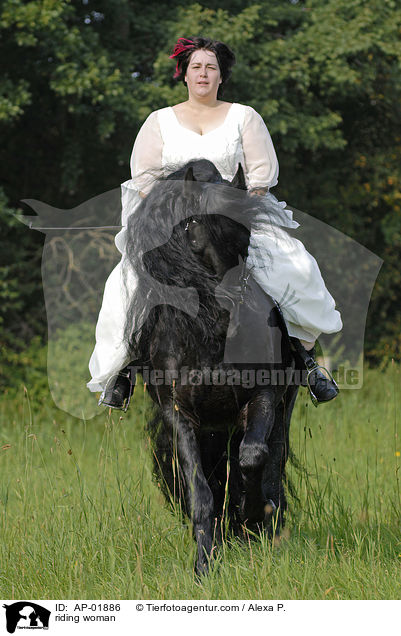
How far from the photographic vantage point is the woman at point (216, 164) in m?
4.35

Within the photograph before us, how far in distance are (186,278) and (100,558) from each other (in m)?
1.55

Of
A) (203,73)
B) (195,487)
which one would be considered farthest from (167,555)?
(203,73)

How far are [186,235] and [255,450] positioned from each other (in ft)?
3.52

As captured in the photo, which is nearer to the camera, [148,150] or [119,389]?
[148,150]

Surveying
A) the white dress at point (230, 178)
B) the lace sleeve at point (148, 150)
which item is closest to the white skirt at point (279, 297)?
the white dress at point (230, 178)

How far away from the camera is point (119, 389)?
15.0ft

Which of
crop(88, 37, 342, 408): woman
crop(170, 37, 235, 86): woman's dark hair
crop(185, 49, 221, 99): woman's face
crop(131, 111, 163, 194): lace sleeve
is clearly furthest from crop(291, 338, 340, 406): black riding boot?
crop(170, 37, 235, 86): woman's dark hair

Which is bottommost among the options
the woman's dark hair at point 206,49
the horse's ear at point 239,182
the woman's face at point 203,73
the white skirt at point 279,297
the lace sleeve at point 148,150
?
the white skirt at point 279,297

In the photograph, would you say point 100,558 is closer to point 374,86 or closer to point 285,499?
point 285,499

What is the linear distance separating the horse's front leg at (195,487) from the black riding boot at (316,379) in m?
0.88

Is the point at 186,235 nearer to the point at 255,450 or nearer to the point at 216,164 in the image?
the point at 216,164
